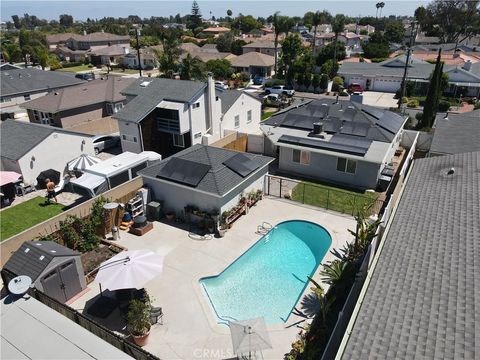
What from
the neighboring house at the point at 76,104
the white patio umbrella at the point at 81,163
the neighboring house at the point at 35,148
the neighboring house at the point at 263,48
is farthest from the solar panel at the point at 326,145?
the neighboring house at the point at 263,48

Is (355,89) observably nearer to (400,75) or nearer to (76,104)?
(400,75)

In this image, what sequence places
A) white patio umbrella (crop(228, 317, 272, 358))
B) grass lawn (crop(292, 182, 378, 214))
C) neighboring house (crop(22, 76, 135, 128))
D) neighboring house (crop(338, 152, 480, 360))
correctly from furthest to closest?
1. neighboring house (crop(22, 76, 135, 128))
2. grass lawn (crop(292, 182, 378, 214))
3. white patio umbrella (crop(228, 317, 272, 358))
4. neighboring house (crop(338, 152, 480, 360))

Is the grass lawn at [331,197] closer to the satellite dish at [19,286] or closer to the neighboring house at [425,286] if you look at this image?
the neighboring house at [425,286]

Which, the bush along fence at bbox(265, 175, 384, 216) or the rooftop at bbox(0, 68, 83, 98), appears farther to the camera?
the rooftop at bbox(0, 68, 83, 98)

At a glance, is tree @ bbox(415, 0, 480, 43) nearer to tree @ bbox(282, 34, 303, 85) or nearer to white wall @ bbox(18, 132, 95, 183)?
tree @ bbox(282, 34, 303, 85)

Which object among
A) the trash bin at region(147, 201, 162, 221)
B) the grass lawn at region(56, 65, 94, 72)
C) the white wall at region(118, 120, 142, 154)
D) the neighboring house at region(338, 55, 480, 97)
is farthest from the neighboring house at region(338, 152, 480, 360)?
the grass lawn at region(56, 65, 94, 72)
